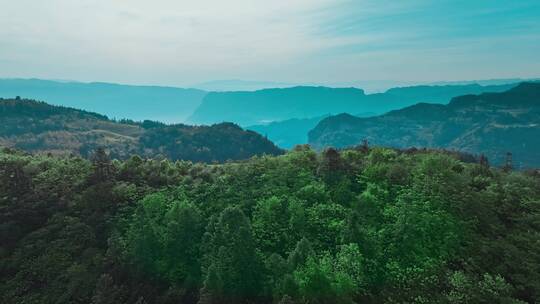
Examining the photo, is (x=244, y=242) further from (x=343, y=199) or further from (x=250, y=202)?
(x=343, y=199)

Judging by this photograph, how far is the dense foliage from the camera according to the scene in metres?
32.5

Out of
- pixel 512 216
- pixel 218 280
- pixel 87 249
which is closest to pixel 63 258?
pixel 87 249

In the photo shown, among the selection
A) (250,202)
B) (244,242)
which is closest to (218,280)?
(244,242)

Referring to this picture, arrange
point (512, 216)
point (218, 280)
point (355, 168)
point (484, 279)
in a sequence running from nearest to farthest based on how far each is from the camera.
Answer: point (484, 279)
point (218, 280)
point (512, 216)
point (355, 168)

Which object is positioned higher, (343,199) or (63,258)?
(343,199)

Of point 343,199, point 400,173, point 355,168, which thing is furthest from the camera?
point 355,168

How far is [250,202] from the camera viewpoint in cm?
4756

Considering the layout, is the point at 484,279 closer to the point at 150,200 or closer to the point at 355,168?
the point at 355,168

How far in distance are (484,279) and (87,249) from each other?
127ft

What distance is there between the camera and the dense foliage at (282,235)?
107 ft

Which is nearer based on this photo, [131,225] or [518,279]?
[518,279]

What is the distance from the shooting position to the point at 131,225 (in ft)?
144

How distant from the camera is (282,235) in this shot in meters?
40.0

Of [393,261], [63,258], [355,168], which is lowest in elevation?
[63,258]
